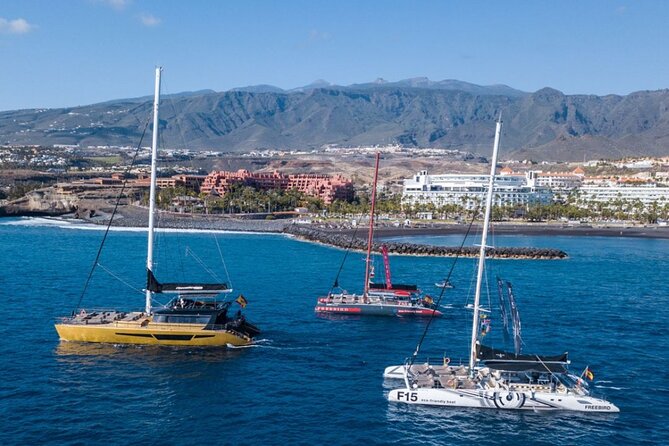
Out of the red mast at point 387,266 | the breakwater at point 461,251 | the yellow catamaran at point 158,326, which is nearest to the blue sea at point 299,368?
the yellow catamaran at point 158,326

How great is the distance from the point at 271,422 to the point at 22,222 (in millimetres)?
102886

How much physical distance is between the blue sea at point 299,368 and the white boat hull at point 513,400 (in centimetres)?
39

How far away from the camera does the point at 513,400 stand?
27.0 meters

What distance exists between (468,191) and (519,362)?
5073 inches

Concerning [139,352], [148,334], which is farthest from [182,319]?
[139,352]

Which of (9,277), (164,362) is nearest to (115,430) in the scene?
(164,362)

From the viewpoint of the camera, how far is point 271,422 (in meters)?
25.6

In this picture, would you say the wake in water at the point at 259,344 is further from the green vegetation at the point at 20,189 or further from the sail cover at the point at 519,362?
the green vegetation at the point at 20,189

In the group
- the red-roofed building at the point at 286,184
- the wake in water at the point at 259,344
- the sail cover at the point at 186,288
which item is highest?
the red-roofed building at the point at 286,184

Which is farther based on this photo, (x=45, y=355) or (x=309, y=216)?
(x=309, y=216)

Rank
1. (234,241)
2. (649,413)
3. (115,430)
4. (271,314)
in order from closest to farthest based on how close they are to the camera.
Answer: (115,430)
(649,413)
(271,314)
(234,241)

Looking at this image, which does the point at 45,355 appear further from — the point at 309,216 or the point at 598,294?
the point at 309,216

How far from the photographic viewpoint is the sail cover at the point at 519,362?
27703 millimetres

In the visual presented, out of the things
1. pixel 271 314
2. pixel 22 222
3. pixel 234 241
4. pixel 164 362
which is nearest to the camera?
pixel 164 362
